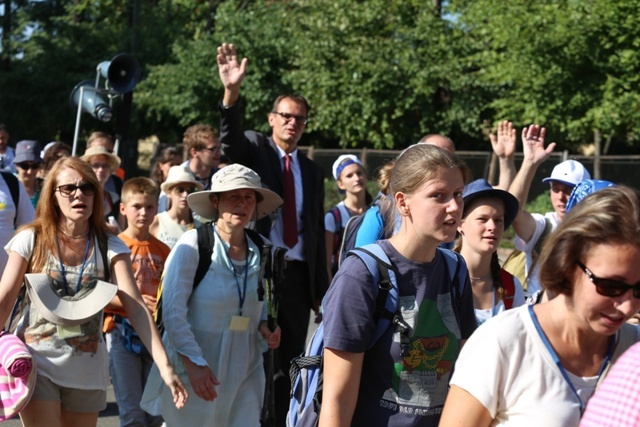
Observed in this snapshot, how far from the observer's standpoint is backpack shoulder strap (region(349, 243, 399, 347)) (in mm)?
3623

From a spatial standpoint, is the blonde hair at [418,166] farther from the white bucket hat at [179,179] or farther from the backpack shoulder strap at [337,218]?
the backpack shoulder strap at [337,218]

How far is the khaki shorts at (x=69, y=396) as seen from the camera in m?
5.07

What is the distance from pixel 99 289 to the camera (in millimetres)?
5195

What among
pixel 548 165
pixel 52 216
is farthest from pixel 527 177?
pixel 548 165

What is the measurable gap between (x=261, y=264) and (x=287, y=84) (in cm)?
2604

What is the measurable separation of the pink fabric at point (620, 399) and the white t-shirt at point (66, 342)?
126 inches

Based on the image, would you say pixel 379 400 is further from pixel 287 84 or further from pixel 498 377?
pixel 287 84

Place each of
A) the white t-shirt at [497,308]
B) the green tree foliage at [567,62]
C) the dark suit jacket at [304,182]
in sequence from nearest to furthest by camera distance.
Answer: the white t-shirt at [497,308], the dark suit jacket at [304,182], the green tree foliage at [567,62]

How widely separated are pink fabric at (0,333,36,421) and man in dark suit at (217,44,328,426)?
224cm

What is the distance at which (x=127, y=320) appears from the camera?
666cm

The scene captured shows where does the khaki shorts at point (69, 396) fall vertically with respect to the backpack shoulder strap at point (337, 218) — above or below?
below

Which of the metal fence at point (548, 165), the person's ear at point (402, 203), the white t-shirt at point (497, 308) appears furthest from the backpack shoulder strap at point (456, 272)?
the metal fence at point (548, 165)

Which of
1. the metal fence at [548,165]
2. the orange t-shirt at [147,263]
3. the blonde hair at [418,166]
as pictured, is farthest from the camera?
the metal fence at [548,165]

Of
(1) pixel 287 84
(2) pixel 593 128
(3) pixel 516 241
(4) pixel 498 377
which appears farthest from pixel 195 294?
(1) pixel 287 84
